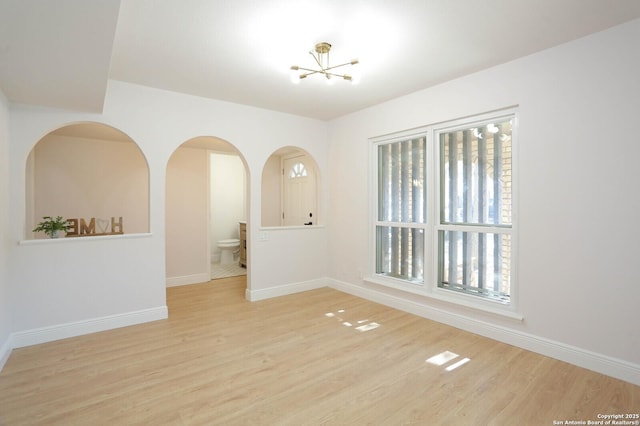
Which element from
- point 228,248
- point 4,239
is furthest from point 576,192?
point 228,248

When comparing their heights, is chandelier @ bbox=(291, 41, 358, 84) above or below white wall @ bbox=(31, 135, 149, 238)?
above

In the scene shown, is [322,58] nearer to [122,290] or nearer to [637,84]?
[637,84]

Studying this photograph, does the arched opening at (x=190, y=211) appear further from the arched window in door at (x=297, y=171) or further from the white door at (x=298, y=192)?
the arched window in door at (x=297, y=171)

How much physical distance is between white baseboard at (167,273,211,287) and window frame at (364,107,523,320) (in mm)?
2935

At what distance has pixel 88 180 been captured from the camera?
499cm

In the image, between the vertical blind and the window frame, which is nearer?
the window frame

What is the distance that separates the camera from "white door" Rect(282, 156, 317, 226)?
6.35m

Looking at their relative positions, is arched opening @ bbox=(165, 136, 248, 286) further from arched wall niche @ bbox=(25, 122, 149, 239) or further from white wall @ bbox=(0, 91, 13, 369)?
white wall @ bbox=(0, 91, 13, 369)

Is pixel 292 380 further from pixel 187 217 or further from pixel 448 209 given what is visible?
pixel 187 217

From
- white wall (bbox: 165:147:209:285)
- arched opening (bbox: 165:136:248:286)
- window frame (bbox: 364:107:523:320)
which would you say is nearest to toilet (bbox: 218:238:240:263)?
arched opening (bbox: 165:136:248:286)

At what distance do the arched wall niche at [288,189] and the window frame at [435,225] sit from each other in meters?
2.05

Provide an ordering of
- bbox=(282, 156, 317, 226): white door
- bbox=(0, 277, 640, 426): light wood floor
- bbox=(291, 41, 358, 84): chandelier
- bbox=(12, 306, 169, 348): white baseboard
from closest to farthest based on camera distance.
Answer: bbox=(0, 277, 640, 426): light wood floor
bbox=(291, 41, 358, 84): chandelier
bbox=(12, 306, 169, 348): white baseboard
bbox=(282, 156, 317, 226): white door

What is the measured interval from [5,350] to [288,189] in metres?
4.97

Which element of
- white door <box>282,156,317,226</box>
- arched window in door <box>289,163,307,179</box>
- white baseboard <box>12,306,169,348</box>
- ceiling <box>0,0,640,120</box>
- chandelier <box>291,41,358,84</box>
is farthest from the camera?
arched window in door <box>289,163,307,179</box>
